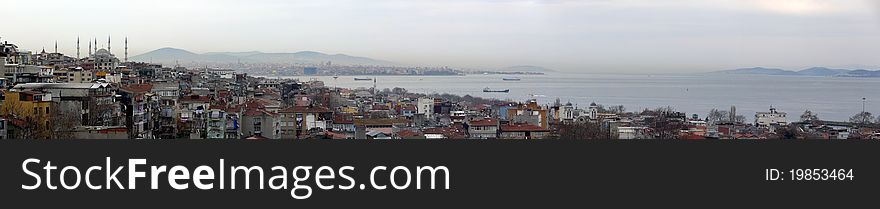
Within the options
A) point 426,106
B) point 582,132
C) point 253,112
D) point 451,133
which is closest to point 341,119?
point 253,112

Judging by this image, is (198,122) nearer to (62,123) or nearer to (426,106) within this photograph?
(62,123)

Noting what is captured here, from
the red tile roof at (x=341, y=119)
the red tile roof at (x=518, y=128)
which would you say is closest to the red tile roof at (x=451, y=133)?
the red tile roof at (x=518, y=128)

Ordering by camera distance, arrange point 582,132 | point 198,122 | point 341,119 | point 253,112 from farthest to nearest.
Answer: point 341,119 < point 582,132 < point 253,112 < point 198,122

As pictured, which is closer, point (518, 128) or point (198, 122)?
point (198, 122)

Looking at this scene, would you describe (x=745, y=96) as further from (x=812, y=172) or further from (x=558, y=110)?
(x=812, y=172)

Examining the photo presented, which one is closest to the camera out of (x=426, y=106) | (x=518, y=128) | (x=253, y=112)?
(x=253, y=112)

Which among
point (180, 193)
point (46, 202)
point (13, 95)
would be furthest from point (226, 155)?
point (13, 95)

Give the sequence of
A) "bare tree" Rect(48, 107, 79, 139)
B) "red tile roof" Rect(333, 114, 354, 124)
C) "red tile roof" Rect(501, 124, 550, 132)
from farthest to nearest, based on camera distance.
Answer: "red tile roof" Rect(333, 114, 354, 124)
"red tile roof" Rect(501, 124, 550, 132)
"bare tree" Rect(48, 107, 79, 139)

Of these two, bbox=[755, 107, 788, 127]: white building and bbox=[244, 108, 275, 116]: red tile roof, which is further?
bbox=[755, 107, 788, 127]: white building

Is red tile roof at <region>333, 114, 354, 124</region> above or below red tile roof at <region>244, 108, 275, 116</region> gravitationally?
below

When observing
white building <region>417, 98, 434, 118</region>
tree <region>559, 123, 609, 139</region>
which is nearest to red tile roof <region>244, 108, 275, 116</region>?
tree <region>559, 123, 609, 139</region>

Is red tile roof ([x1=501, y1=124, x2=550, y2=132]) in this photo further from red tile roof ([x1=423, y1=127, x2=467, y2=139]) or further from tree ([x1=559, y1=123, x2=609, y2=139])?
red tile roof ([x1=423, y1=127, x2=467, y2=139])
